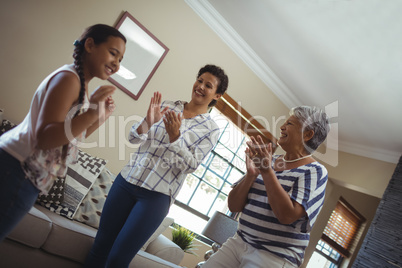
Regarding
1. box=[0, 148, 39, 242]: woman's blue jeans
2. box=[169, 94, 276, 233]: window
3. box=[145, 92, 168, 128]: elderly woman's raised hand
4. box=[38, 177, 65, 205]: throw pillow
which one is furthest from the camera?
box=[169, 94, 276, 233]: window

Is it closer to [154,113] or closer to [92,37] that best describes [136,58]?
[154,113]

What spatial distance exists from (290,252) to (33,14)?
2.79 m

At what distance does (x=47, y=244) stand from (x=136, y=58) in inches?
76.9

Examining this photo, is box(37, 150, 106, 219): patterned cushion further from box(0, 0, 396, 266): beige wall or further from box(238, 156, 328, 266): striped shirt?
box(238, 156, 328, 266): striped shirt

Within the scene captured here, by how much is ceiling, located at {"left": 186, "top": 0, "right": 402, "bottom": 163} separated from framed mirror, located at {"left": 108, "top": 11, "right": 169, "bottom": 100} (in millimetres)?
716

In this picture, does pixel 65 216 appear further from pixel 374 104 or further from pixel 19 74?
pixel 374 104

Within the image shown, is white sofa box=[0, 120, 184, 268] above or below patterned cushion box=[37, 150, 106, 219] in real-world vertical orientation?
below

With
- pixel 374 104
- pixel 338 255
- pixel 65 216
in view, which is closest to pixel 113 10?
pixel 65 216

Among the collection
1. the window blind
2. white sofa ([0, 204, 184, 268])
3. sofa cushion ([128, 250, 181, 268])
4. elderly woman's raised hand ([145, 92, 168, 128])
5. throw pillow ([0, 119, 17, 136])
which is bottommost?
white sofa ([0, 204, 184, 268])

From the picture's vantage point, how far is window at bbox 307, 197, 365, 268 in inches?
242

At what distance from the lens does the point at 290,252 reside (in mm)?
1340

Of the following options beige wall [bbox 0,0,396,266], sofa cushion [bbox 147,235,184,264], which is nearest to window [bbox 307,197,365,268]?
beige wall [bbox 0,0,396,266]

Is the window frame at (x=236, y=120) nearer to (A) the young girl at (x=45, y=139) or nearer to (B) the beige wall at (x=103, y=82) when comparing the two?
(B) the beige wall at (x=103, y=82)

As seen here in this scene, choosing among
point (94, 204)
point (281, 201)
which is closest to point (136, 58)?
point (94, 204)
